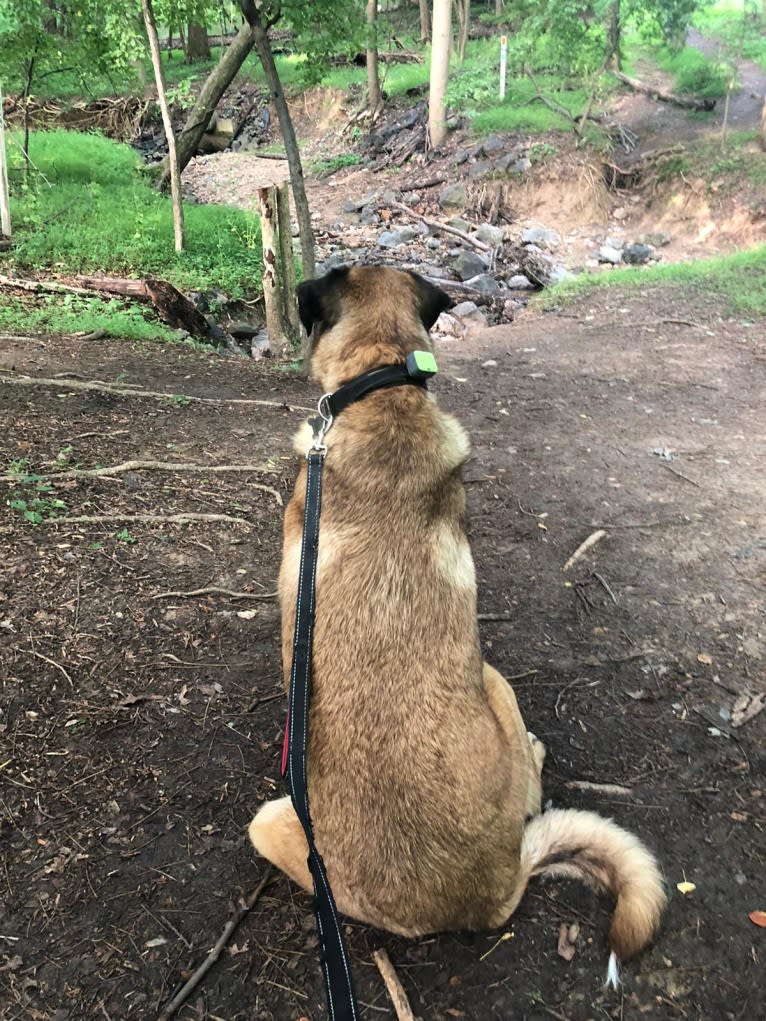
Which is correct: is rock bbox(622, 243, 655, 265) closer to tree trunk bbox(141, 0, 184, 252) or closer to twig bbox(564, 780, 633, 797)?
tree trunk bbox(141, 0, 184, 252)

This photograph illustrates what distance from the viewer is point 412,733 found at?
6.57ft

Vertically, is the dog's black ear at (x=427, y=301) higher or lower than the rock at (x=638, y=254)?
higher

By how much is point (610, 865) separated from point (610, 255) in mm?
15385

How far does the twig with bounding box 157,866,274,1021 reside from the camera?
6.78 ft

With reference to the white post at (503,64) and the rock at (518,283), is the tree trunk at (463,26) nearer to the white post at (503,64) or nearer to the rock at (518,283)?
the white post at (503,64)

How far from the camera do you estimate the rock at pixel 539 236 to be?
15.9m

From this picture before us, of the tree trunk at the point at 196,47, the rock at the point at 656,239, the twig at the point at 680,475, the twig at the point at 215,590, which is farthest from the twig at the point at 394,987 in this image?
the tree trunk at the point at 196,47

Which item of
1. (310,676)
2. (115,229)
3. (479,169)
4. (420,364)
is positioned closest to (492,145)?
(479,169)

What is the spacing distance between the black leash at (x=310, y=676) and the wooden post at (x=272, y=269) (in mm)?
6920

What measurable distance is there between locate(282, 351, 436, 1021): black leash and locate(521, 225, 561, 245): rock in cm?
1477

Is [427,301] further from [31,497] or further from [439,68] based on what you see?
[439,68]

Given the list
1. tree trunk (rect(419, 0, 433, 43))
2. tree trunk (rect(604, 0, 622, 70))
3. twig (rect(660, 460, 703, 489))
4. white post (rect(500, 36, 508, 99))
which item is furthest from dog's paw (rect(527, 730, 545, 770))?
tree trunk (rect(419, 0, 433, 43))

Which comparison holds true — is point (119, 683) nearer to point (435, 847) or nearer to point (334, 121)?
point (435, 847)

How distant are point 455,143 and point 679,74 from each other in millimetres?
8460
